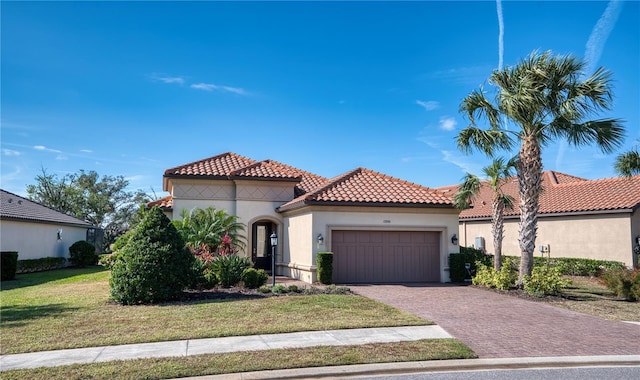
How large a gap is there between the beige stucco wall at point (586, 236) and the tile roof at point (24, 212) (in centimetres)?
2646

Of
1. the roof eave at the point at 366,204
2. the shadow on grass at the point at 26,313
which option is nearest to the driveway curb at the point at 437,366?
the shadow on grass at the point at 26,313

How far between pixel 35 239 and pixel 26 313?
1715 cm

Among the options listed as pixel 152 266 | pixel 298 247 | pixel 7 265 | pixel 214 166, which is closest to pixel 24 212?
pixel 7 265

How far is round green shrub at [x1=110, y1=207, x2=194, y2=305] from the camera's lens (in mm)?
12125

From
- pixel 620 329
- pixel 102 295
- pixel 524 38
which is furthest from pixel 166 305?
pixel 524 38

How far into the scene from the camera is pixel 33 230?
84.1ft

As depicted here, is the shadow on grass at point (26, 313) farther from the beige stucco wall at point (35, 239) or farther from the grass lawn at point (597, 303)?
the grass lawn at point (597, 303)

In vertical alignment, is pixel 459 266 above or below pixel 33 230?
below

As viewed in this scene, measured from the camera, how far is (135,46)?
595 inches

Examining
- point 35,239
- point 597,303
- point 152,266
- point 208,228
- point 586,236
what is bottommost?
point 597,303

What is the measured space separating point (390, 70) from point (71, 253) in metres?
24.0

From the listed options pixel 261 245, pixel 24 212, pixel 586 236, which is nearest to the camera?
pixel 586 236

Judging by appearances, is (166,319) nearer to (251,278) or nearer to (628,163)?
(251,278)

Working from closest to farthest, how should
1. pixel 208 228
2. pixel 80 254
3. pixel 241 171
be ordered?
pixel 208 228
pixel 241 171
pixel 80 254
